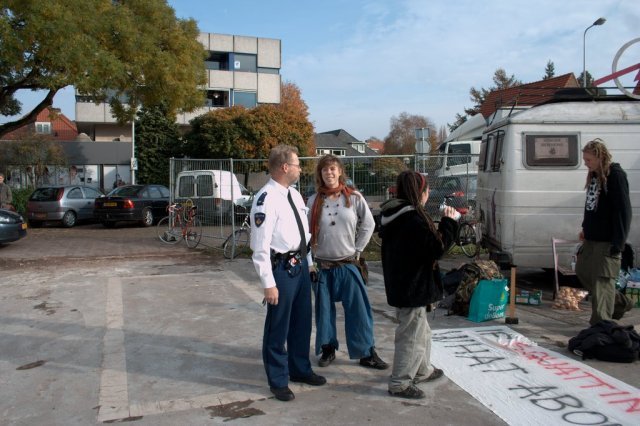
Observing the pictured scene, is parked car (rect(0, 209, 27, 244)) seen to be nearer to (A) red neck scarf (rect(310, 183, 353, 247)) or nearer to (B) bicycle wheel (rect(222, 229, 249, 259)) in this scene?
(B) bicycle wheel (rect(222, 229, 249, 259))

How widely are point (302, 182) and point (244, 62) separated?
31768 mm

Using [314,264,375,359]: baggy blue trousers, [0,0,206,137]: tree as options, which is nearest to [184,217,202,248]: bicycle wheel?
[0,0,206,137]: tree

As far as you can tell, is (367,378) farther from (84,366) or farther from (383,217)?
(84,366)

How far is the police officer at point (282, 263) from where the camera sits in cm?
391

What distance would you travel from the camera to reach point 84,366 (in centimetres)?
499

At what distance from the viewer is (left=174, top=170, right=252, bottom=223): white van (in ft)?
39.6

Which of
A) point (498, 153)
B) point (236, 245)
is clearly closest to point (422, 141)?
point (236, 245)

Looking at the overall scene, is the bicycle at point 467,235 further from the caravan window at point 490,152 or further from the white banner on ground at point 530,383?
the white banner on ground at point 530,383

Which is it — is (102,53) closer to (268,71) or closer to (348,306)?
(348,306)

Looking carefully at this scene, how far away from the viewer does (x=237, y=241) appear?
11.8 meters

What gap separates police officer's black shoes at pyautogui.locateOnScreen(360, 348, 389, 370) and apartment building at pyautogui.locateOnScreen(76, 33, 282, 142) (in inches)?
1467

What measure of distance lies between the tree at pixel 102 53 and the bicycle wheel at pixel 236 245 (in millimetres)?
5836

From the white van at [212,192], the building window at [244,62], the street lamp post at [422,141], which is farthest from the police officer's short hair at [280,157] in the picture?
the building window at [244,62]

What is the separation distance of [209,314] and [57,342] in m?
1.75
